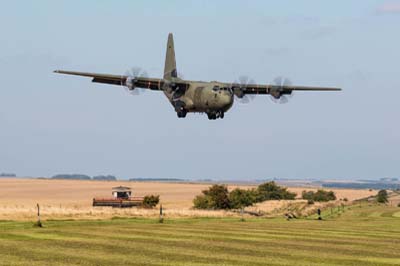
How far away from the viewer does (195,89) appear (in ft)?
226

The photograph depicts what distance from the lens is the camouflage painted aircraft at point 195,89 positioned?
65.2m

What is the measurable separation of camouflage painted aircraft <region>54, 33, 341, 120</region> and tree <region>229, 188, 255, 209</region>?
127 ft

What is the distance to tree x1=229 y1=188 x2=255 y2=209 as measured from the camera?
111 metres

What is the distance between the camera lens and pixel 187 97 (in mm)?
69750

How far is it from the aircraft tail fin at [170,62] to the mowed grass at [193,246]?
2865 centimetres

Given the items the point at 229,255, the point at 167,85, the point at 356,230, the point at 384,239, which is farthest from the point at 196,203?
the point at 229,255

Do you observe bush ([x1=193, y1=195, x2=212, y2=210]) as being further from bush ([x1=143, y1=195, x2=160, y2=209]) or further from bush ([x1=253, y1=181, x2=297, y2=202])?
bush ([x1=253, y1=181, x2=297, y2=202])

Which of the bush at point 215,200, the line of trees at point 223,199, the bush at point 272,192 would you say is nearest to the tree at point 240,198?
the line of trees at point 223,199

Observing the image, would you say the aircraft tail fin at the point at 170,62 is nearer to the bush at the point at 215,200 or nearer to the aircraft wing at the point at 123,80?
the aircraft wing at the point at 123,80

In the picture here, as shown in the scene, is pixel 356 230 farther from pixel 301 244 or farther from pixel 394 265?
pixel 394 265

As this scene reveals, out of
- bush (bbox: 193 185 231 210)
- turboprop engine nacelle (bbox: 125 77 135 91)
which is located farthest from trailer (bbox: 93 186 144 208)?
turboprop engine nacelle (bbox: 125 77 135 91)

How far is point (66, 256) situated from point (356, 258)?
42.7 ft

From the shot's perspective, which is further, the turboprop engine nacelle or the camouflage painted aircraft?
the turboprop engine nacelle

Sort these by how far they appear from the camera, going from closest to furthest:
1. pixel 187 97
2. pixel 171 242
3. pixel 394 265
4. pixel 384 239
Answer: pixel 394 265 < pixel 171 242 < pixel 384 239 < pixel 187 97
